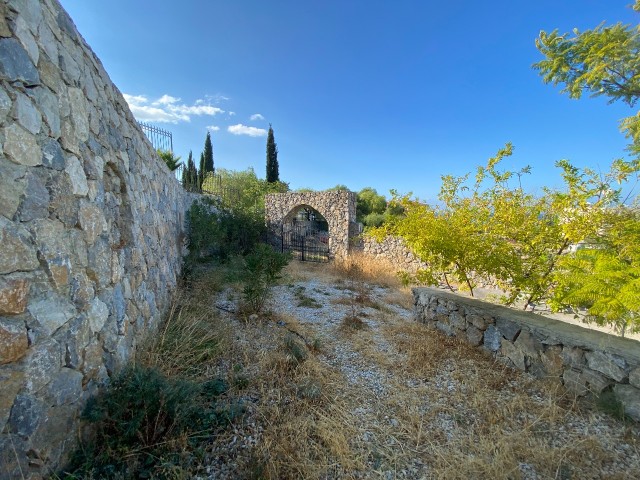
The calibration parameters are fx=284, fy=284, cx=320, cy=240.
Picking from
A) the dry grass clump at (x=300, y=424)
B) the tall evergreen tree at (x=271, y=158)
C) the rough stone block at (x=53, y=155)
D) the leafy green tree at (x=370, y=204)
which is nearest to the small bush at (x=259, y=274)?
the dry grass clump at (x=300, y=424)

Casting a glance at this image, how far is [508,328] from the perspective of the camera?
2.97 m

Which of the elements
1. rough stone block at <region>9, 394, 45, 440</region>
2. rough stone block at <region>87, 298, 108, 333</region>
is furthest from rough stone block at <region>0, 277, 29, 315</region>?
rough stone block at <region>87, 298, 108, 333</region>

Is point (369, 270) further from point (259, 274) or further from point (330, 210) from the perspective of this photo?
point (259, 274)

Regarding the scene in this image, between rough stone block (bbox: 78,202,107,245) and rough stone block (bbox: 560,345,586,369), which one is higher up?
rough stone block (bbox: 78,202,107,245)

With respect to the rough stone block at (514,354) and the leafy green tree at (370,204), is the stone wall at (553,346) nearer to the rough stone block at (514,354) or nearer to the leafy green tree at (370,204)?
the rough stone block at (514,354)

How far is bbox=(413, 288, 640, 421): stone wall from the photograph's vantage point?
83.3 inches

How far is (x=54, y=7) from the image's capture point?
5.53 feet

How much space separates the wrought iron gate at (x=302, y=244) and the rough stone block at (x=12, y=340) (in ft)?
31.1

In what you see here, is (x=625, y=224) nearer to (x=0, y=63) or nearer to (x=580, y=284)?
(x=580, y=284)

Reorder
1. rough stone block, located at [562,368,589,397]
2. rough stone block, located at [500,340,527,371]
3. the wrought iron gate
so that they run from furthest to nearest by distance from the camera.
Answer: the wrought iron gate
rough stone block, located at [500,340,527,371]
rough stone block, located at [562,368,589,397]

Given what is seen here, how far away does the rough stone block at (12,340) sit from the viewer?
3.73 ft

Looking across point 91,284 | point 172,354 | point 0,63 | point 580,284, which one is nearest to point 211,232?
point 172,354

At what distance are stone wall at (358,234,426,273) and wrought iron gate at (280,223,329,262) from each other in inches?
69.3

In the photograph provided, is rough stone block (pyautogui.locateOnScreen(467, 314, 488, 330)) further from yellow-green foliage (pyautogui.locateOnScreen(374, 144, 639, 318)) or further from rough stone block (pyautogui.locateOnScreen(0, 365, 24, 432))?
rough stone block (pyautogui.locateOnScreen(0, 365, 24, 432))
